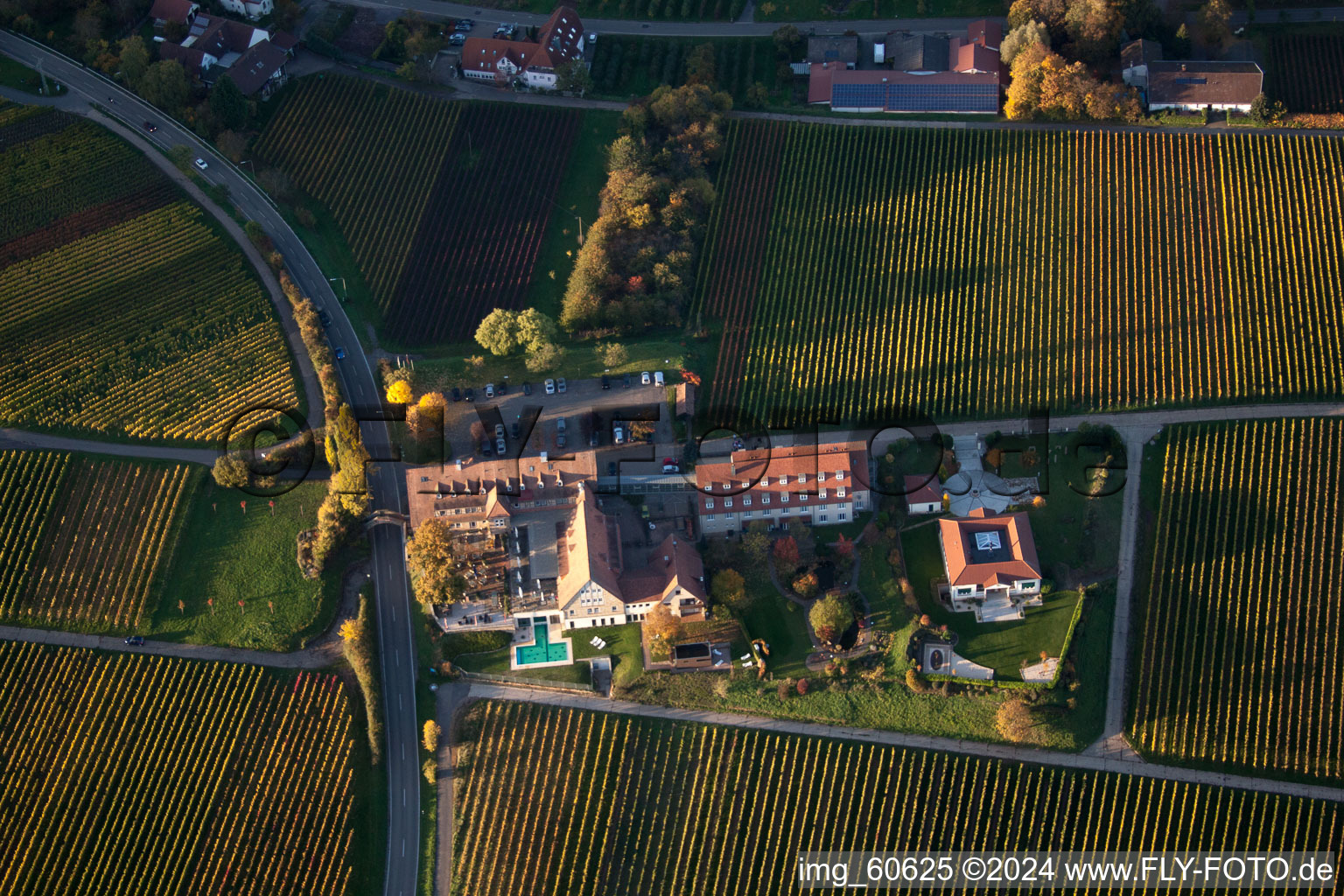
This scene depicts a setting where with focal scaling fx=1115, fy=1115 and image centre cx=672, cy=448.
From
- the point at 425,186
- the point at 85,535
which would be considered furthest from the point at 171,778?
the point at 425,186

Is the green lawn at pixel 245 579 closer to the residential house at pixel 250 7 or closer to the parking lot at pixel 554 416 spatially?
the parking lot at pixel 554 416

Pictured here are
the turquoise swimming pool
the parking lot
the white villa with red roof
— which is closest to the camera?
the turquoise swimming pool

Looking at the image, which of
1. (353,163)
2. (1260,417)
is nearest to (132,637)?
(353,163)

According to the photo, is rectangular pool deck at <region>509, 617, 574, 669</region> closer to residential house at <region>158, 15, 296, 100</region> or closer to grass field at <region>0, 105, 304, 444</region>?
grass field at <region>0, 105, 304, 444</region>

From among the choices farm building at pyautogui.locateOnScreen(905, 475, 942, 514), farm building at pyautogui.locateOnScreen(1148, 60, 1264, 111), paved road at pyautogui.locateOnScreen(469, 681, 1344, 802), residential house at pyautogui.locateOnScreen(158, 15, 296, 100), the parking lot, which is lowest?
paved road at pyautogui.locateOnScreen(469, 681, 1344, 802)

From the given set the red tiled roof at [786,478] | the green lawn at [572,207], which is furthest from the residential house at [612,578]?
the green lawn at [572,207]

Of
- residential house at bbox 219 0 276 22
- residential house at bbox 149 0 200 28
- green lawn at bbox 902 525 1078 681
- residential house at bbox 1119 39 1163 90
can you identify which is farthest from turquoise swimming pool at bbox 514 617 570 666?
residential house at bbox 149 0 200 28
